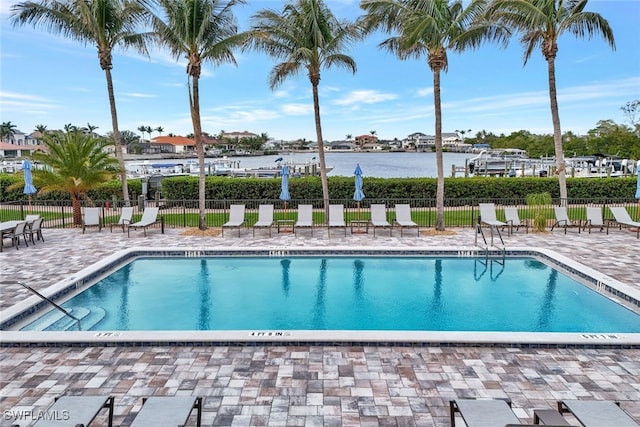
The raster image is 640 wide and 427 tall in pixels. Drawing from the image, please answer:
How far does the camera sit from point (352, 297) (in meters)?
10.4

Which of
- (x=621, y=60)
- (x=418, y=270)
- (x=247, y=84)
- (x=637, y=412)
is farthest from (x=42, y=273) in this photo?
(x=247, y=84)

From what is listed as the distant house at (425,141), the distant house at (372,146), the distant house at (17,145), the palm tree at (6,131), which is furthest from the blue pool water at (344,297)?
the distant house at (372,146)

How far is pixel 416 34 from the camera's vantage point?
49.2ft

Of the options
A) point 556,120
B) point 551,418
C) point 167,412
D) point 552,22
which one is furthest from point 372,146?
point 167,412

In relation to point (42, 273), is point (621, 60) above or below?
above

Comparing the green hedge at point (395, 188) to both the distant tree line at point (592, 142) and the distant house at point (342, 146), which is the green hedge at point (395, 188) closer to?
the distant tree line at point (592, 142)

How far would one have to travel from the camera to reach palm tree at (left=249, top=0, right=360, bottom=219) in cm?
1638

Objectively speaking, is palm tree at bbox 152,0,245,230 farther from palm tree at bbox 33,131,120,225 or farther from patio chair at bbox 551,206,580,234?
patio chair at bbox 551,206,580,234

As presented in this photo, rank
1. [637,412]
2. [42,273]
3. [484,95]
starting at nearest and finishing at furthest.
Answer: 1. [637,412]
2. [42,273]
3. [484,95]

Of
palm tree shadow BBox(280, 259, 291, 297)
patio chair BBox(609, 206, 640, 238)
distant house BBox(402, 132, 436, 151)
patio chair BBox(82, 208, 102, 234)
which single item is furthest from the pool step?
distant house BBox(402, 132, 436, 151)

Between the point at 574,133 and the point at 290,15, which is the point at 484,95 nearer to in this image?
the point at 574,133

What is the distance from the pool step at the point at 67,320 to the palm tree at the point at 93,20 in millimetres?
11653

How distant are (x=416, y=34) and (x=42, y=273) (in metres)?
13.1

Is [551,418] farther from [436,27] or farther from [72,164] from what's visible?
[72,164]
